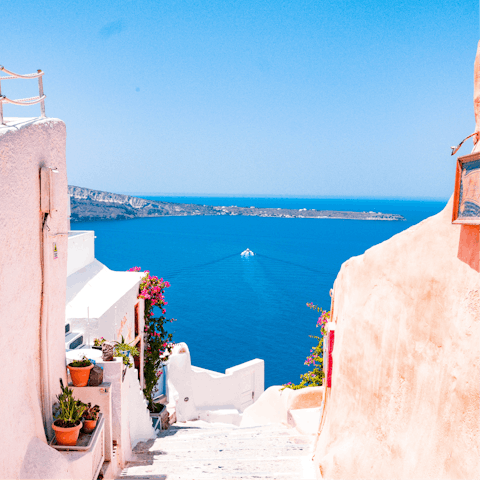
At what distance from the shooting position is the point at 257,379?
20.9 meters

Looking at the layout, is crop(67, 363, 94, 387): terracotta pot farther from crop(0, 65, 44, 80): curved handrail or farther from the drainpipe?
crop(0, 65, 44, 80): curved handrail

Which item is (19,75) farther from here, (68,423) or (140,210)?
(140,210)

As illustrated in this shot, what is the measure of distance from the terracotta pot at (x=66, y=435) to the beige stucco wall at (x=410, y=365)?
303 cm

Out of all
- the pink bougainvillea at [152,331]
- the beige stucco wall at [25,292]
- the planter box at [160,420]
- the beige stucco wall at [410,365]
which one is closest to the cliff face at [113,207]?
the pink bougainvillea at [152,331]

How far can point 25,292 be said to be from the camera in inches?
166

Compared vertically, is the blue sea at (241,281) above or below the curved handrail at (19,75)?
below

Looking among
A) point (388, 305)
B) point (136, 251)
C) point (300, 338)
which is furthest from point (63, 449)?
point (136, 251)

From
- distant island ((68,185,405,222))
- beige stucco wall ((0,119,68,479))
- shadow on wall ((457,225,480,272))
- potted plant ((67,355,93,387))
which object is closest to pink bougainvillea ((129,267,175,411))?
potted plant ((67,355,93,387))

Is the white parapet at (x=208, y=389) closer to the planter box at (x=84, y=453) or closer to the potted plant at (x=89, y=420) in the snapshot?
the planter box at (x=84, y=453)

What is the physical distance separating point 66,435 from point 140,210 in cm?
16115

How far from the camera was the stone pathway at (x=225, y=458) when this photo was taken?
6016mm

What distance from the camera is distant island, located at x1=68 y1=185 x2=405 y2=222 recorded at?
128 meters

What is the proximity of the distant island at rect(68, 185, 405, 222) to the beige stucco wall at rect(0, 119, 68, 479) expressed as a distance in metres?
115

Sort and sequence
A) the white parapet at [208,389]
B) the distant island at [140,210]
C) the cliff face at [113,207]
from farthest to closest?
the distant island at [140,210], the cliff face at [113,207], the white parapet at [208,389]
